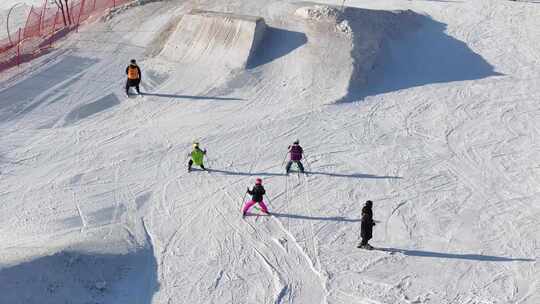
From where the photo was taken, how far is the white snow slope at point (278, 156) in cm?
1362

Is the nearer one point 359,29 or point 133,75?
point 133,75

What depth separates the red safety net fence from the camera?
79.8 feet

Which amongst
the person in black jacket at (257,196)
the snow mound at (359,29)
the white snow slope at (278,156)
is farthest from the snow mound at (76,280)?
the snow mound at (359,29)

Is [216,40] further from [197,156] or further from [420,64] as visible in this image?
[197,156]

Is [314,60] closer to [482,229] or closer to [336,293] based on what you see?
[482,229]

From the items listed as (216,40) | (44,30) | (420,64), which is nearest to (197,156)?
(216,40)

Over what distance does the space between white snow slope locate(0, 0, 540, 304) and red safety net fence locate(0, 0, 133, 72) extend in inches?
33.1

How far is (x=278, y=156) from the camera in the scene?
18.3 meters

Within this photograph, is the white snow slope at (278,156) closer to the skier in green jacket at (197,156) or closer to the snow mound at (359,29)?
the snow mound at (359,29)

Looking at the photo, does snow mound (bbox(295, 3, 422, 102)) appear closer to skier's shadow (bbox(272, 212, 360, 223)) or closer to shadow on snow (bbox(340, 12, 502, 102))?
shadow on snow (bbox(340, 12, 502, 102))

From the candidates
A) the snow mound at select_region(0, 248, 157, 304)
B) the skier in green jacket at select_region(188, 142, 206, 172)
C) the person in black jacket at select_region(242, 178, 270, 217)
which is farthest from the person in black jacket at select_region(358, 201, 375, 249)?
the skier in green jacket at select_region(188, 142, 206, 172)

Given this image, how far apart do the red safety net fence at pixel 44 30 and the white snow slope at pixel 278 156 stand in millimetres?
841

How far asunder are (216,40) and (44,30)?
796 cm

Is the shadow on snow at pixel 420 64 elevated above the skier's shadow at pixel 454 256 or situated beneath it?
elevated above
